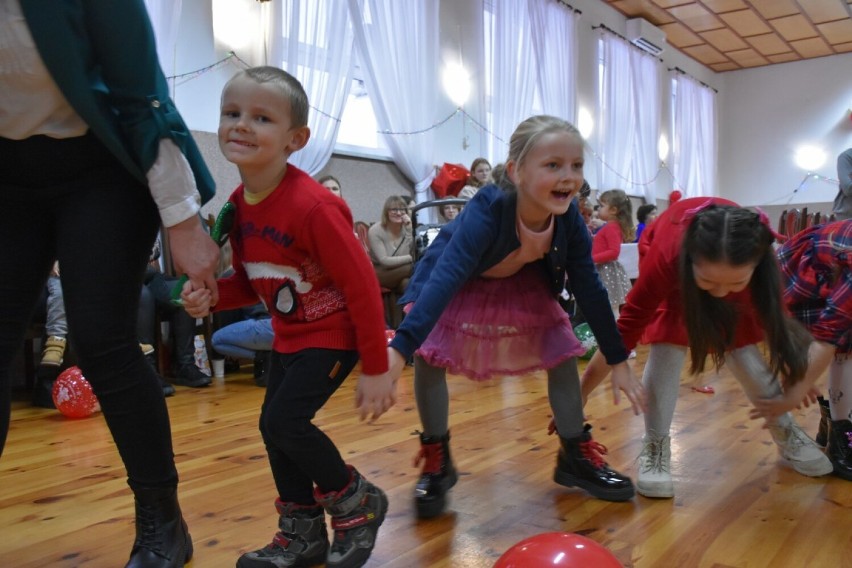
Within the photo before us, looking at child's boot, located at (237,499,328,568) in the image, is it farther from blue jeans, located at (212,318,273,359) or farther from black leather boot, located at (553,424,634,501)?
blue jeans, located at (212,318,273,359)

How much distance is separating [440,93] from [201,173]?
556 cm

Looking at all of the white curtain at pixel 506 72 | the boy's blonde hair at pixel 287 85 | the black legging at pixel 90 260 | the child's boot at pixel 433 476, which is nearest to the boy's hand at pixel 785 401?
the child's boot at pixel 433 476

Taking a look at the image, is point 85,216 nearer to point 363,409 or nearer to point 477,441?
point 363,409

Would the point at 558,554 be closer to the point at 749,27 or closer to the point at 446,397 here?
the point at 446,397

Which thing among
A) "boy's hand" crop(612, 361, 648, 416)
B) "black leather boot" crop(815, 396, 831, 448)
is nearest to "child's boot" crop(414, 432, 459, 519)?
"boy's hand" crop(612, 361, 648, 416)

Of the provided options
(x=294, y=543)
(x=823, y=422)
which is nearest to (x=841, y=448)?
(x=823, y=422)

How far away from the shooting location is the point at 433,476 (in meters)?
1.77

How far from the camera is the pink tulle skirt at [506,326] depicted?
189 centimetres

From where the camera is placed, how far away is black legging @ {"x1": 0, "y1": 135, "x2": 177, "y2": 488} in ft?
3.94

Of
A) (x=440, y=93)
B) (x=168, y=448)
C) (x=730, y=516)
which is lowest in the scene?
(x=730, y=516)

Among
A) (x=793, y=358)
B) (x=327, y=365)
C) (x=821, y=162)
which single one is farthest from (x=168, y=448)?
(x=821, y=162)

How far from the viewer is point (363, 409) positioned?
1.33 meters

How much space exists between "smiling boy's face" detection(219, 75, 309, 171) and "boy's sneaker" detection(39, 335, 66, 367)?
2.30 metres

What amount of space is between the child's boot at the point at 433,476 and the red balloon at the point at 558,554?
61cm
